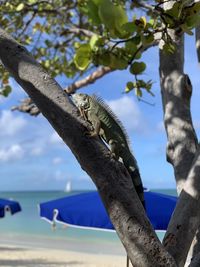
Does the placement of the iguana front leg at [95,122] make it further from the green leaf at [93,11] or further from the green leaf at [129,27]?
the green leaf at [93,11]

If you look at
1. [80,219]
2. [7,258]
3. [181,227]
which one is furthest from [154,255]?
[7,258]

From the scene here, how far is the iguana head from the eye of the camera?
2940mm

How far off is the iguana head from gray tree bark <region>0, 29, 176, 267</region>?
2.01 ft

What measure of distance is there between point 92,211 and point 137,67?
5.62m

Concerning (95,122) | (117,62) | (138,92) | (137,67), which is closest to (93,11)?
(95,122)

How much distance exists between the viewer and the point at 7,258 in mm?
18062

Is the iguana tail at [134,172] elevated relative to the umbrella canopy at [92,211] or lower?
elevated

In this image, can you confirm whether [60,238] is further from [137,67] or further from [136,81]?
[137,67]

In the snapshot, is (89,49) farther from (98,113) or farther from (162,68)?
(162,68)

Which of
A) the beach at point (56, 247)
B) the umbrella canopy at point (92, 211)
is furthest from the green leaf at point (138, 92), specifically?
the beach at point (56, 247)

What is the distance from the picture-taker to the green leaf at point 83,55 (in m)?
2.62

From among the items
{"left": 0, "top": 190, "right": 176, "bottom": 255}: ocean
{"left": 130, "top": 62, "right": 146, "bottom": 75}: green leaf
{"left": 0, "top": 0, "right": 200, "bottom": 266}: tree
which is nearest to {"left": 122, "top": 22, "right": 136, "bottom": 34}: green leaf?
{"left": 0, "top": 0, "right": 200, "bottom": 266}: tree

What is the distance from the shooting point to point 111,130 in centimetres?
323

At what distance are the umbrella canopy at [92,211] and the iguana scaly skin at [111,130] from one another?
187 inches
